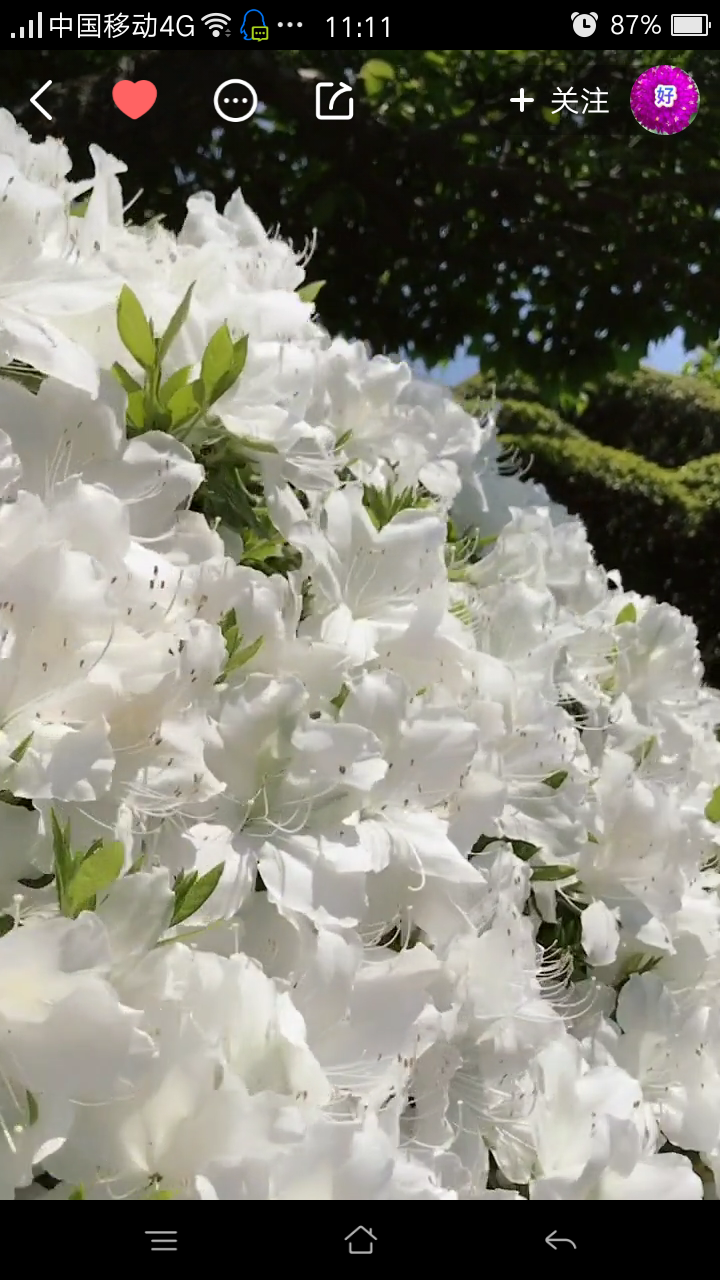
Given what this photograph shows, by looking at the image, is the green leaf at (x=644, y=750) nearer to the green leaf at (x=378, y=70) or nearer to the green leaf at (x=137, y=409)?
the green leaf at (x=137, y=409)

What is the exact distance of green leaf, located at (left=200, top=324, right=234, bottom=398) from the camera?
1109 mm

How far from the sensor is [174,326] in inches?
43.5

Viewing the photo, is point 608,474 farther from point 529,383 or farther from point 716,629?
point 529,383

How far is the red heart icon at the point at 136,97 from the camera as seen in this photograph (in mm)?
1670

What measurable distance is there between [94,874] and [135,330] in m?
0.58
